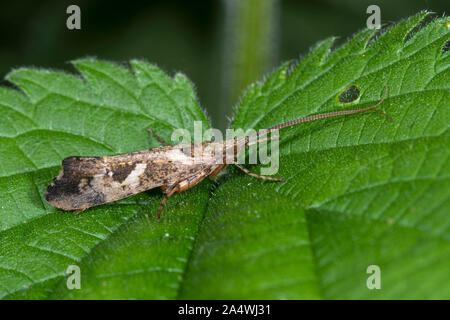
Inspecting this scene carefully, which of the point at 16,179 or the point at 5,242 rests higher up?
the point at 16,179

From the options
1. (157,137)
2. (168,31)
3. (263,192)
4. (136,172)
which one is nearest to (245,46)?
(157,137)

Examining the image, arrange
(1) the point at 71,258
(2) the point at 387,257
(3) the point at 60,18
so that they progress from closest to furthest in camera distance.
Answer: (2) the point at 387,257, (1) the point at 71,258, (3) the point at 60,18

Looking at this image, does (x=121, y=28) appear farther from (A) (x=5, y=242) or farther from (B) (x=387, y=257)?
(B) (x=387, y=257)

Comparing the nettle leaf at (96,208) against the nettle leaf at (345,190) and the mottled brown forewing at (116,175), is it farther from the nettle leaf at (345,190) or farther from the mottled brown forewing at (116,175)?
the nettle leaf at (345,190)

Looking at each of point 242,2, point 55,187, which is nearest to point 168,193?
point 55,187

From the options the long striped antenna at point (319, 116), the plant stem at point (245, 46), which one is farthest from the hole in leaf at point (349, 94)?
the plant stem at point (245, 46)

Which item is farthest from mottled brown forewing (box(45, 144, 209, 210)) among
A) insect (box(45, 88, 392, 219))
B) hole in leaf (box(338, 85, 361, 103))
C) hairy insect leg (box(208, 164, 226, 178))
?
hole in leaf (box(338, 85, 361, 103))

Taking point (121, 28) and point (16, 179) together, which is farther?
point (121, 28)
